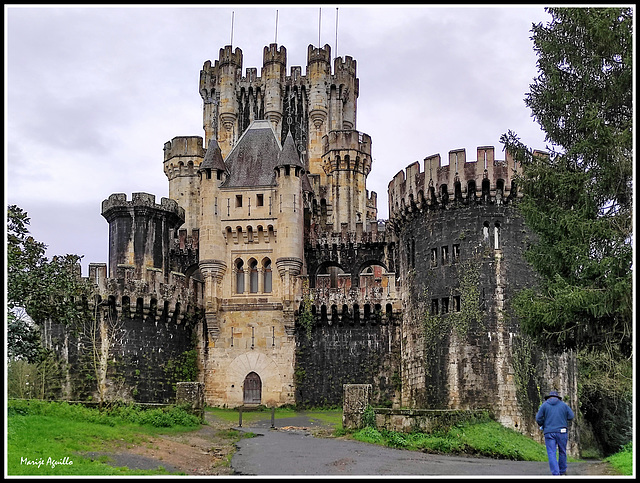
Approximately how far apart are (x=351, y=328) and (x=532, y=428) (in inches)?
451

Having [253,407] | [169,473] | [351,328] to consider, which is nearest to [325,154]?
[351,328]

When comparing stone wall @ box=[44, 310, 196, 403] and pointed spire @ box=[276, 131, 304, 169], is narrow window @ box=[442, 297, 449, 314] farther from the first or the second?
stone wall @ box=[44, 310, 196, 403]

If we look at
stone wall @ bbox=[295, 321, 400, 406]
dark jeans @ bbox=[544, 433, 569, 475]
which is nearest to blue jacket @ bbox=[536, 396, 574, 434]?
dark jeans @ bbox=[544, 433, 569, 475]

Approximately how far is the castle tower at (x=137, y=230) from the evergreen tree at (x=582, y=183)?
85.1 ft

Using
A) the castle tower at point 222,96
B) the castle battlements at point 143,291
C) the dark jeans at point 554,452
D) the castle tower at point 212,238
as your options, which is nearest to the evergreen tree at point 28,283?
the castle battlements at point 143,291

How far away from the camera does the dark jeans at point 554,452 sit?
1956cm

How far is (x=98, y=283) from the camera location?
139 feet

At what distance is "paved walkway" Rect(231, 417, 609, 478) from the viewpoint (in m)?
21.7

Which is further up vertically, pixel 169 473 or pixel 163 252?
pixel 163 252

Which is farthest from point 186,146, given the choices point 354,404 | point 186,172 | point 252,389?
point 354,404

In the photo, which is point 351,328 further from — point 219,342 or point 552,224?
point 552,224

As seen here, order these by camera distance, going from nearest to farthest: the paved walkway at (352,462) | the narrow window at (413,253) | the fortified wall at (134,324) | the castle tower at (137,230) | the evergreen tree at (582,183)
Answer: the paved walkway at (352,462), the evergreen tree at (582,183), the fortified wall at (134,324), the narrow window at (413,253), the castle tower at (137,230)

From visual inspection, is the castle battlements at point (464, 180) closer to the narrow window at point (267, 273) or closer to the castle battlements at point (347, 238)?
the castle battlements at point (347, 238)

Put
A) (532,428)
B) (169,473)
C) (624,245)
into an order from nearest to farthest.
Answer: (169,473), (624,245), (532,428)
